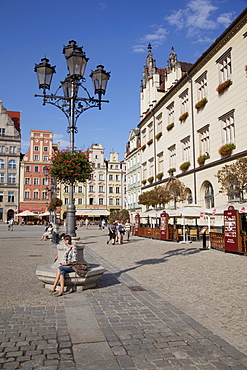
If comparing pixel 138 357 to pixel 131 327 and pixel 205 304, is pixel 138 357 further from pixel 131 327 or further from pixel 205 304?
pixel 205 304

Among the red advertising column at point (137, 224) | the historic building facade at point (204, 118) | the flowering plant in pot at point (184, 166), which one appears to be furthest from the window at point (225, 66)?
the red advertising column at point (137, 224)

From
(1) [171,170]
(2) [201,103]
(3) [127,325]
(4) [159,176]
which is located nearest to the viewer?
(3) [127,325]

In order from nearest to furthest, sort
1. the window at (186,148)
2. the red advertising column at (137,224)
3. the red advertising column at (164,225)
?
the red advertising column at (164,225), the window at (186,148), the red advertising column at (137,224)

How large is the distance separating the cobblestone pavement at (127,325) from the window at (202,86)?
2129 centimetres

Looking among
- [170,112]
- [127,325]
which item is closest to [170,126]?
[170,112]

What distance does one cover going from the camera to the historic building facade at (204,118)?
72.4 ft

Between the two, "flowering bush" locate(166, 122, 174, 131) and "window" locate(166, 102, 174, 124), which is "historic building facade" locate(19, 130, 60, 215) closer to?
"window" locate(166, 102, 174, 124)

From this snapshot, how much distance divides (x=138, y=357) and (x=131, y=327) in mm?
1099

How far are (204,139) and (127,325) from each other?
2389cm

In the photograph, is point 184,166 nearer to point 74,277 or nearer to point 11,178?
point 74,277

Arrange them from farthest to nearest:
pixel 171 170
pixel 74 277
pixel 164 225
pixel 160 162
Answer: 1. pixel 160 162
2. pixel 171 170
3. pixel 164 225
4. pixel 74 277

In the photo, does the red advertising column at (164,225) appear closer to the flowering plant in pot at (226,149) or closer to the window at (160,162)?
the flowering plant in pot at (226,149)

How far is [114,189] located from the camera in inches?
3059

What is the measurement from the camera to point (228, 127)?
77.6 ft
